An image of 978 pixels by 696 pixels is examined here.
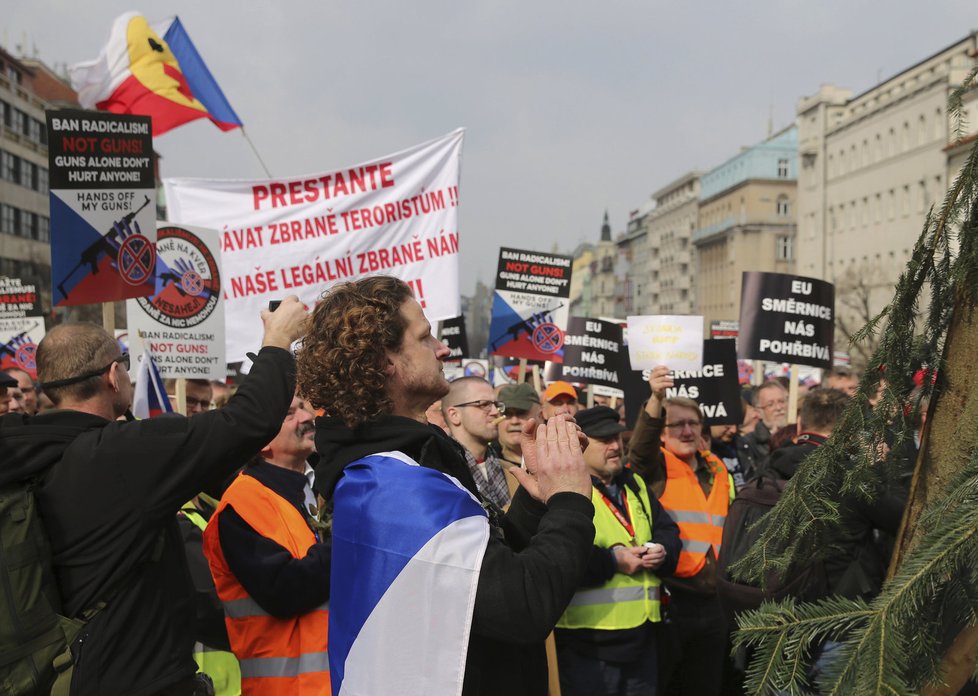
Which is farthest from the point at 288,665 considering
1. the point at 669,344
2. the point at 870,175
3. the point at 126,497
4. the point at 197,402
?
the point at 870,175

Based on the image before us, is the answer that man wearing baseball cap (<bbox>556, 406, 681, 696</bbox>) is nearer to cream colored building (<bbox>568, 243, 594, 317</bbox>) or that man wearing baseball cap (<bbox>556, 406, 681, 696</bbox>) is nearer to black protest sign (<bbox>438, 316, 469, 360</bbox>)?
black protest sign (<bbox>438, 316, 469, 360</bbox>)

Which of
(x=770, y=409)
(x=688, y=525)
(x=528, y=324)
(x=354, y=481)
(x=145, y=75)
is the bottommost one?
(x=688, y=525)

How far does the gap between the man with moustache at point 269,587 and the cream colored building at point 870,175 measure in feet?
164

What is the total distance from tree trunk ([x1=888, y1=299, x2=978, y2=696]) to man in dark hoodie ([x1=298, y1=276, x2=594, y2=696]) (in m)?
0.71

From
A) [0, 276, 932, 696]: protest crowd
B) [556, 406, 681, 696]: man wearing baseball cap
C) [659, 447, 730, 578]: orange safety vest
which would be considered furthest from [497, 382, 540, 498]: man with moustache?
[556, 406, 681, 696]: man wearing baseball cap

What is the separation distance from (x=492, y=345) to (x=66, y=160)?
6.76 m

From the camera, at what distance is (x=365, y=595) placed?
2.25 metres

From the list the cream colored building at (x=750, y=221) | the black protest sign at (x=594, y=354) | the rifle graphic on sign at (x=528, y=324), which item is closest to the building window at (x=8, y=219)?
A: the rifle graphic on sign at (x=528, y=324)

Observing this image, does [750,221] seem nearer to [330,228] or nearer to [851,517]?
[330,228]

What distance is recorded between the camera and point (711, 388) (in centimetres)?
775

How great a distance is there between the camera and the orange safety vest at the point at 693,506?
5.77m

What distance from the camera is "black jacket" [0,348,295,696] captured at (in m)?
3.01

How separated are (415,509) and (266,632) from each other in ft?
6.08

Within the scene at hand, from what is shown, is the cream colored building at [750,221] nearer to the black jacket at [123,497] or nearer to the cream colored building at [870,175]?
the cream colored building at [870,175]
